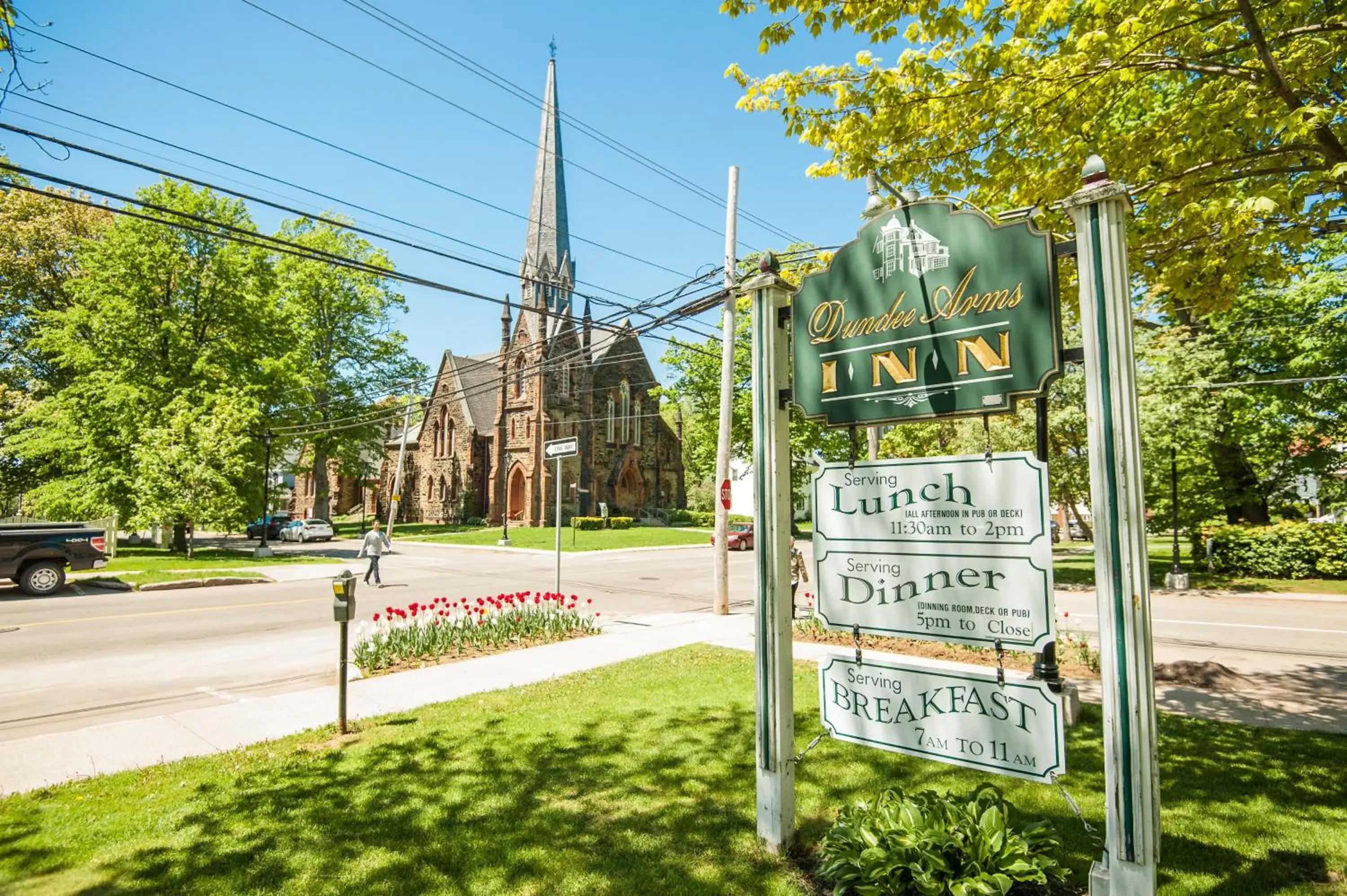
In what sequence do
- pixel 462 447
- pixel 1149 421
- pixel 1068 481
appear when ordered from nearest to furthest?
pixel 1149 421 < pixel 1068 481 < pixel 462 447

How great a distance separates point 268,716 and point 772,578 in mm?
5588

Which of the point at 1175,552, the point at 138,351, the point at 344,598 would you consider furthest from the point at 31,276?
the point at 1175,552

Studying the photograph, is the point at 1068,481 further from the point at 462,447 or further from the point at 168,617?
the point at 462,447

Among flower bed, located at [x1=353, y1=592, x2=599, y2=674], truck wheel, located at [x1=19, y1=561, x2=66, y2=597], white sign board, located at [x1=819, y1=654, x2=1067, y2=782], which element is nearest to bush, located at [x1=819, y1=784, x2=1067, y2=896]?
white sign board, located at [x1=819, y1=654, x2=1067, y2=782]

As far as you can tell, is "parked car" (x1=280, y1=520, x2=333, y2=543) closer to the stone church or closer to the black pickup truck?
the stone church

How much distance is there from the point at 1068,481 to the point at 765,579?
58.0 ft

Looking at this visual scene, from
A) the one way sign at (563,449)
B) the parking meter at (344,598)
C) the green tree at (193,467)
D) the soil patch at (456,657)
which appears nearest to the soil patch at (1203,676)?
the soil patch at (456,657)

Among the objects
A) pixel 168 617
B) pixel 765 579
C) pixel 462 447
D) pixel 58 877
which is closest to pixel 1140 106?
pixel 765 579

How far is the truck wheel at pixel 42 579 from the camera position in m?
15.6

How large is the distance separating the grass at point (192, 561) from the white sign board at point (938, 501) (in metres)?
20.1

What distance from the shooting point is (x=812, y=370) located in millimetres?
3926

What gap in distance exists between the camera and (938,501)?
3422mm

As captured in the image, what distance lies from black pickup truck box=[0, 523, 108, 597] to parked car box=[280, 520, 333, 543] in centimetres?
2281

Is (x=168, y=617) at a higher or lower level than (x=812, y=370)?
lower
